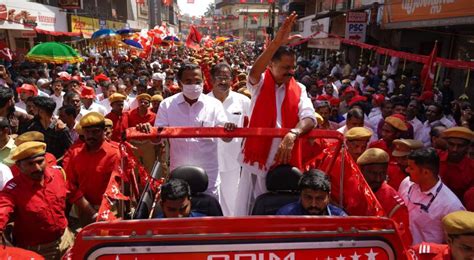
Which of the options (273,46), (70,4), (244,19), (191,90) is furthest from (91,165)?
(244,19)

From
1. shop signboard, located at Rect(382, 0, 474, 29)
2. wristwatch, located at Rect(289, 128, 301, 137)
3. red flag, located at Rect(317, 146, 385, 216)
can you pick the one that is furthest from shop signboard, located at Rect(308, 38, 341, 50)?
wristwatch, located at Rect(289, 128, 301, 137)

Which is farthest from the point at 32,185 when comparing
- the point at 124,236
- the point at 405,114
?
the point at 405,114

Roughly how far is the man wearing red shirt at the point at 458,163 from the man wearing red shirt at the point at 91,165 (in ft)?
10.9

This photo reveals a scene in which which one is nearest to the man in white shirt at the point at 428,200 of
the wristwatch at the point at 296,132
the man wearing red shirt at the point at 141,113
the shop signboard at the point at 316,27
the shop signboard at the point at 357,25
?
the wristwatch at the point at 296,132

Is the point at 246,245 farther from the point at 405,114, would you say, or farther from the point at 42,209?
the point at 405,114

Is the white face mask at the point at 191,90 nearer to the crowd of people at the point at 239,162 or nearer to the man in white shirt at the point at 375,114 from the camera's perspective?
the crowd of people at the point at 239,162

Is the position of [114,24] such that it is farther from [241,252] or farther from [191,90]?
[241,252]

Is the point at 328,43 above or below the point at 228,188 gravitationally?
above

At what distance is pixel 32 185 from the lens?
11.0 ft

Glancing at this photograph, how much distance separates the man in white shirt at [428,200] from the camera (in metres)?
3.30

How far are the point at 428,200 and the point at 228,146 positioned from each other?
245cm

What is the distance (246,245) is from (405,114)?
17.5 ft

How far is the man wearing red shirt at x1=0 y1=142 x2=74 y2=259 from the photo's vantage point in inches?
129

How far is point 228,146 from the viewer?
511cm
